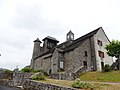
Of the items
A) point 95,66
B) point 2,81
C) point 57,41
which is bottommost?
point 2,81

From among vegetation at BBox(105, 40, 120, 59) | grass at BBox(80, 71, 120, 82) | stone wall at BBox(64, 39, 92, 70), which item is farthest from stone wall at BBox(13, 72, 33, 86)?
vegetation at BBox(105, 40, 120, 59)

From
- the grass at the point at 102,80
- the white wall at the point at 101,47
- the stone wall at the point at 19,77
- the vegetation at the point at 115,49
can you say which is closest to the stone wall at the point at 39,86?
the grass at the point at 102,80

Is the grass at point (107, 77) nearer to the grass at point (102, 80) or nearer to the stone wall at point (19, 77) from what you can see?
the grass at point (102, 80)

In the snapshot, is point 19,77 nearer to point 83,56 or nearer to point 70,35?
point 83,56

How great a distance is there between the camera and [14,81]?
76.8ft

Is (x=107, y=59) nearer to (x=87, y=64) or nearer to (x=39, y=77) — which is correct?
(x=87, y=64)

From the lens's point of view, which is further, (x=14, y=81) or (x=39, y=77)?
(x=14, y=81)

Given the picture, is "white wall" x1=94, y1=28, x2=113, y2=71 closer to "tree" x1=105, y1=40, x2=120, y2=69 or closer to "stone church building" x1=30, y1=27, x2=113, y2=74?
"stone church building" x1=30, y1=27, x2=113, y2=74

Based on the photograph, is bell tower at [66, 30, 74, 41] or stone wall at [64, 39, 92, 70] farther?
bell tower at [66, 30, 74, 41]

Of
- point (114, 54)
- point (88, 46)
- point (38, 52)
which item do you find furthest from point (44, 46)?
point (114, 54)

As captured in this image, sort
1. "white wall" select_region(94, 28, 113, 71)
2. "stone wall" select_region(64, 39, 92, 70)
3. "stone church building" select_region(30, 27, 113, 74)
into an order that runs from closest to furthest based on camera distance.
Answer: "stone wall" select_region(64, 39, 92, 70)
"stone church building" select_region(30, 27, 113, 74)
"white wall" select_region(94, 28, 113, 71)

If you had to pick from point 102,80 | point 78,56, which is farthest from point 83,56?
point 102,80

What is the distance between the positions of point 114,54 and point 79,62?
7.16m

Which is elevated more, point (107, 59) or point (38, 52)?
point (38, 52)
